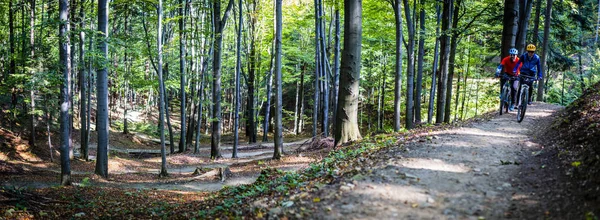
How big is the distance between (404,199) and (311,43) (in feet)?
95.8

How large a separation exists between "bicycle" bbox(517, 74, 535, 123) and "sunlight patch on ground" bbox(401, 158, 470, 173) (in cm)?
557

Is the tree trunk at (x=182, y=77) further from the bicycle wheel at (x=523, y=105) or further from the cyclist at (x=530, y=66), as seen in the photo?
the bicycle wheel at (x=523, y=105)

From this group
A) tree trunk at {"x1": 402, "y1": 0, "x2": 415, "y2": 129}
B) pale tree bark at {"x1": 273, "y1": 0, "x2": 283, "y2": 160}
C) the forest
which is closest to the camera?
the forest

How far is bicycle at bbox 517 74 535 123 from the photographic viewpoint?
32.8ft

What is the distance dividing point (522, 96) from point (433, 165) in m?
6.28

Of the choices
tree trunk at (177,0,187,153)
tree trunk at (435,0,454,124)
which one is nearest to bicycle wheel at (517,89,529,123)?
tree trunk at (435,0,454,124)

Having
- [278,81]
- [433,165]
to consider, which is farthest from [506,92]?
[278,81]

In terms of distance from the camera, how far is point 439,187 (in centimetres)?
471

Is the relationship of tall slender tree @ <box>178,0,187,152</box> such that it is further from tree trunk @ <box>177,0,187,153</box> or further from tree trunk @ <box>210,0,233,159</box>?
tree trunk @ <box>210,0,233,159</box>

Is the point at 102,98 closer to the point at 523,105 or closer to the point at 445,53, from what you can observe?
the point at 523,105

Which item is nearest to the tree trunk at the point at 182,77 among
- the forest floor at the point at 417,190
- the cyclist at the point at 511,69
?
the forest floor at the point at 417,190

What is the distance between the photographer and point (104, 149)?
13492mm

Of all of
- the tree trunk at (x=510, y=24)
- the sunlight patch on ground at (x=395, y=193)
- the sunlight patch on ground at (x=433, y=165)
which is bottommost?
the sunlight patch on ground at (x=395, y=193)

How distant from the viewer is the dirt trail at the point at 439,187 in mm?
3994
